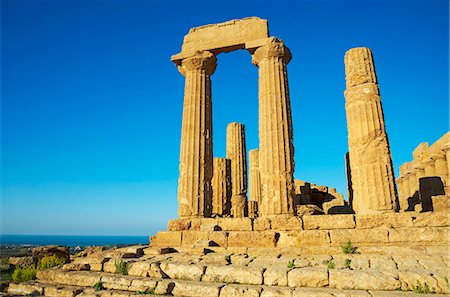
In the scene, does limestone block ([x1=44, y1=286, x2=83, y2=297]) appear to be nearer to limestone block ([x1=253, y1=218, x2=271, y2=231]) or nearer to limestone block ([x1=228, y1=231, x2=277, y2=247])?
limestone block ([x1=228, y1=231, x2=277, y2=247])

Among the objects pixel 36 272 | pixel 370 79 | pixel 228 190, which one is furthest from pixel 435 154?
pixel 36 272

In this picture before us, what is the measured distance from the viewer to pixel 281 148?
13.7 metres

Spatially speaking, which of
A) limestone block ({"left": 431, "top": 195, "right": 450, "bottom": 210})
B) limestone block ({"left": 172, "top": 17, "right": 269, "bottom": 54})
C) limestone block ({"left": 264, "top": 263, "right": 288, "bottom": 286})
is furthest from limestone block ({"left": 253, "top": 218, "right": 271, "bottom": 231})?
limestone block ({"left": 172, "top": 17, "right": 269, "bottom": 54})

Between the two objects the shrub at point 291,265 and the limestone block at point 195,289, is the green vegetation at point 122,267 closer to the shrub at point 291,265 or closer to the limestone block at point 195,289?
the limestone block at point 195,289

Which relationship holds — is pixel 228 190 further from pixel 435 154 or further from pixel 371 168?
pixel 435 154

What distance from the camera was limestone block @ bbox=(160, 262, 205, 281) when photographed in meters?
8.48

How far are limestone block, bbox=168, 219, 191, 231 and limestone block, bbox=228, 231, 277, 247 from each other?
2.55 m

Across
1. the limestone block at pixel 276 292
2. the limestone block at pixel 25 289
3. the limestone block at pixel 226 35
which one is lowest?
the limestone block at pixel 25 289

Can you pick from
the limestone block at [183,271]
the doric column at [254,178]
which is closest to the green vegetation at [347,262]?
the limestone block at [183,271]

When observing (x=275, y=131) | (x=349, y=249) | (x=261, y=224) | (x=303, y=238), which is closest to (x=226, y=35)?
(x=275, y=131)

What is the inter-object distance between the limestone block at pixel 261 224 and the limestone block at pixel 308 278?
4.52 m

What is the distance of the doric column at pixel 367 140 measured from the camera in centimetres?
1241

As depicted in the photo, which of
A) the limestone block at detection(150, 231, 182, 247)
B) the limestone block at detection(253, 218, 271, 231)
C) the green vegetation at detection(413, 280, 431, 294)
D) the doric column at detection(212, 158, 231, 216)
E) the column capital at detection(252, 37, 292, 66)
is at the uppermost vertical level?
the column capital at detection(252, 37, 292, 66)

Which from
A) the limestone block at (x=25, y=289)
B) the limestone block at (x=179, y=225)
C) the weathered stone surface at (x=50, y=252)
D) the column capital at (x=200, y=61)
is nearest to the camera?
the limestone block at (x=25, y=289)
